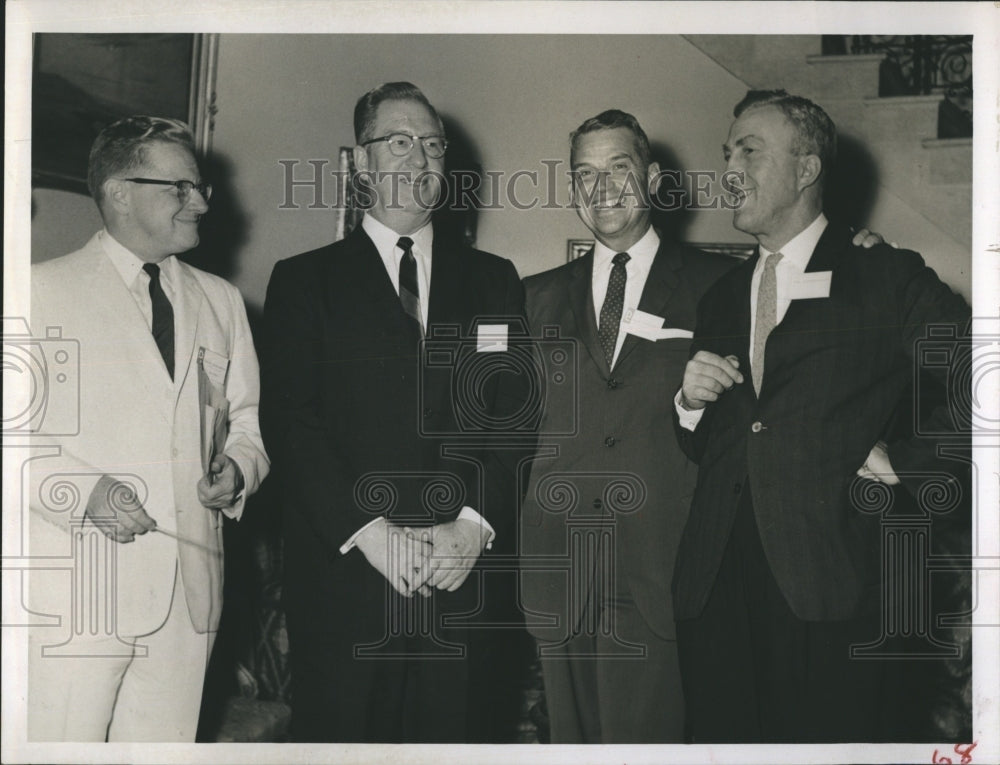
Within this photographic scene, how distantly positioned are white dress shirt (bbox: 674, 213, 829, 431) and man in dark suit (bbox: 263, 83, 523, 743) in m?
0.57

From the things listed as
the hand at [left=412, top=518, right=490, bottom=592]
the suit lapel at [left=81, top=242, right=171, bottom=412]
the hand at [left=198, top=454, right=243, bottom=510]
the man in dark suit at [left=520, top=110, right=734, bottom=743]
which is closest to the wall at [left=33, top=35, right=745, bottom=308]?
the suit lapel at [left=81, top=242, right=171, bottom=412]

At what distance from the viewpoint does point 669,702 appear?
130 inches

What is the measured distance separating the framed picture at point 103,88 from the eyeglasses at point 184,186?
0.36ft

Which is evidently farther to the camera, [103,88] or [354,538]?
[103,88]

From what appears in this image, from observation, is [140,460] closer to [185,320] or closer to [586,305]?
[185,320]

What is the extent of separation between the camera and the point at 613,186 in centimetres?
334

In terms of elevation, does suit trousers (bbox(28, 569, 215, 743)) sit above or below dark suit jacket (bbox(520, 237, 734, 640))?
below

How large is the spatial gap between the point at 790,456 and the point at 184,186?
A: 1.96 m

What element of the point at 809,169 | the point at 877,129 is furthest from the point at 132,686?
the point at 877,129

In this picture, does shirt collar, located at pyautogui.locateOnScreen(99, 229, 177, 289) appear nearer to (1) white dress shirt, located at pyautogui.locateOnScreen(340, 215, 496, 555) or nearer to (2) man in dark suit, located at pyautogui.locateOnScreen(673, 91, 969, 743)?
(1) white dress shirt, located at pyautogui.locateOnScreen(340, 215, 496, 555)

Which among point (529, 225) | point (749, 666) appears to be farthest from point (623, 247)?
point (749, 666)

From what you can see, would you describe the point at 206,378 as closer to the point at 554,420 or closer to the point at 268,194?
the point at 268,194

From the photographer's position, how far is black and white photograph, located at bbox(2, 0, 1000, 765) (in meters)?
3.27

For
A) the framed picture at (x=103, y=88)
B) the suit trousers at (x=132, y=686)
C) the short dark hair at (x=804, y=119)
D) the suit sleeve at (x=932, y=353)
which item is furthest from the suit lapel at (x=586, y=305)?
the suit trousers at (x=132, y=686)
